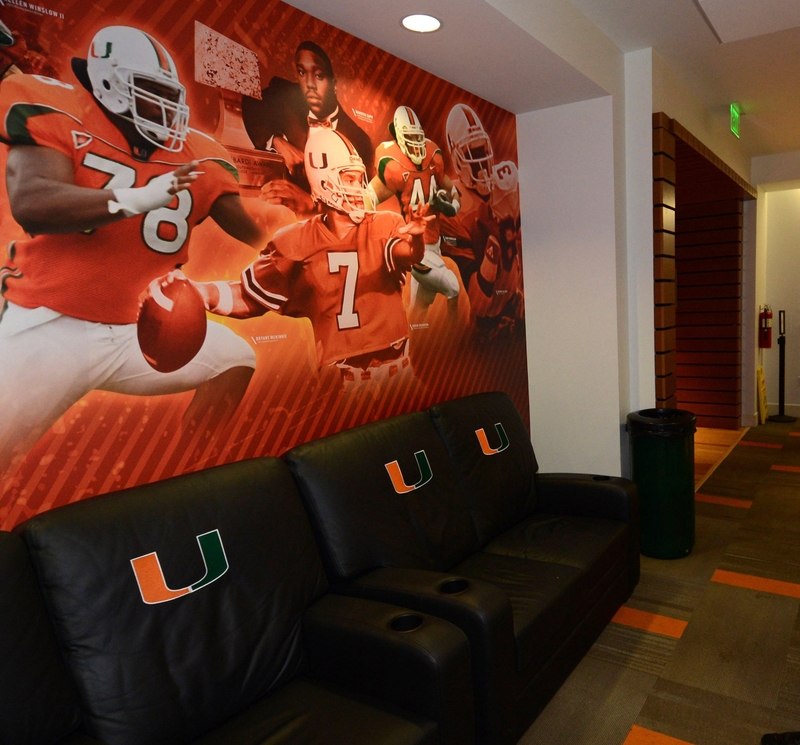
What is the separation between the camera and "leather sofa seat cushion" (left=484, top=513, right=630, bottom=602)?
2566 millimetres

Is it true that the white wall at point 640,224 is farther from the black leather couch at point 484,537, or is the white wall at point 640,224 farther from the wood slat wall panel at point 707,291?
the wood slat wall panel at point 707,291

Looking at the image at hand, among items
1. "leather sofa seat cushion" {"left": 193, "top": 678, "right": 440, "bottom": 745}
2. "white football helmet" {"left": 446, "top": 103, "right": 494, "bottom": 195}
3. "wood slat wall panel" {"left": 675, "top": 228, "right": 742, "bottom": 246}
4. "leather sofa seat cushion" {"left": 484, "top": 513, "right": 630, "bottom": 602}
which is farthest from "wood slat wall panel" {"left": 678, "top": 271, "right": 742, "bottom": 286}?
"leather sofa seat cushion" {"left": 193, "top": 678, "right": 440, "bottom": 745}

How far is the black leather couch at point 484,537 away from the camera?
76.0 inches

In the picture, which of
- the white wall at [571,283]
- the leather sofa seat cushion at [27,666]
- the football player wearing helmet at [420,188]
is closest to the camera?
the leather sofa seat cushion at [27,666]

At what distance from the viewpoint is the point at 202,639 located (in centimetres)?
167

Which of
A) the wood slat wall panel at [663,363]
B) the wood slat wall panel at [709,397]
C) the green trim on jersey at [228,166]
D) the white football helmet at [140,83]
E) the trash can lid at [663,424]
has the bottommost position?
the wood slat wall panel at [709,397]

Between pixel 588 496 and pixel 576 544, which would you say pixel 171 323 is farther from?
pixel 588 496

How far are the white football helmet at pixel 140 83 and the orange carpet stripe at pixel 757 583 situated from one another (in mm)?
3199

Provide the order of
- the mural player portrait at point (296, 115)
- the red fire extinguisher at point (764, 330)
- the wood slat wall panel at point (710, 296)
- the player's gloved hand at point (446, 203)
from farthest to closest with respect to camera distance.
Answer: the red fire extinguisher at point (764, 330), the wood slat wall panel at point (710, 296), the player's gloved hand at point (446, 203), the mural player portrait at point (296, 115)

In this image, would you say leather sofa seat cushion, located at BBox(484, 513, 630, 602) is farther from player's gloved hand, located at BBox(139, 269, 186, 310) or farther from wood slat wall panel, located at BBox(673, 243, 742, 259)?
wood slat wall panel, located at BBox(673, 243, 742, 259)

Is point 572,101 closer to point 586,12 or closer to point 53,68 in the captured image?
point 586,12

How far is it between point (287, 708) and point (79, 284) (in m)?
1.27

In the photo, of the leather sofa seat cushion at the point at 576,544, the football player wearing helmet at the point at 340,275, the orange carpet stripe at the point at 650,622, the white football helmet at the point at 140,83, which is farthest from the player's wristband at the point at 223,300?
the orange carpet stripe at the point at 650,622

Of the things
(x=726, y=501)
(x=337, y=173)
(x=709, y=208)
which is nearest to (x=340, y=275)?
(x=337, y=173)
